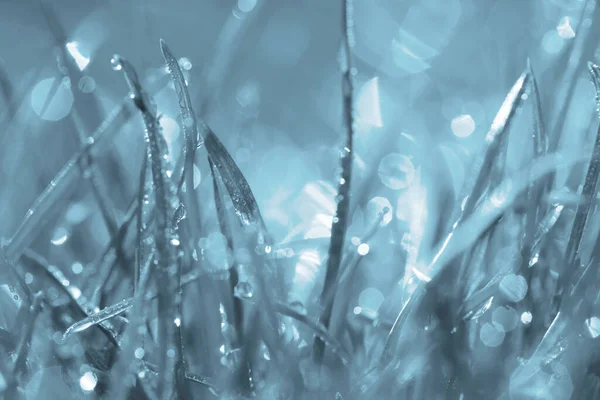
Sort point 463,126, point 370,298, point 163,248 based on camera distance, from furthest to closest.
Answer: point 463,126 < point 370,298 < point 163,248

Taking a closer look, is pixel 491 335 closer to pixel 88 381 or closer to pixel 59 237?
pixel 88 381

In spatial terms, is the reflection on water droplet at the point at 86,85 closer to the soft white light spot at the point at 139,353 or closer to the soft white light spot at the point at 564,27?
the soft white light spot at the point at 139,353

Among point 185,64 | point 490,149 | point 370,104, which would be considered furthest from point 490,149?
point 370,104

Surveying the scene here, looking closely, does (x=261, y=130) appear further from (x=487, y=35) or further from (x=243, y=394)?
(x=243, y=394)

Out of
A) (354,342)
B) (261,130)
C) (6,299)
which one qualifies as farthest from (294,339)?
(261,130)

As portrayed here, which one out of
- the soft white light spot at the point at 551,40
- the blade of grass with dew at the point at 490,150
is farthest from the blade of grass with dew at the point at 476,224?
the soft white light spot at the point at 551,40
